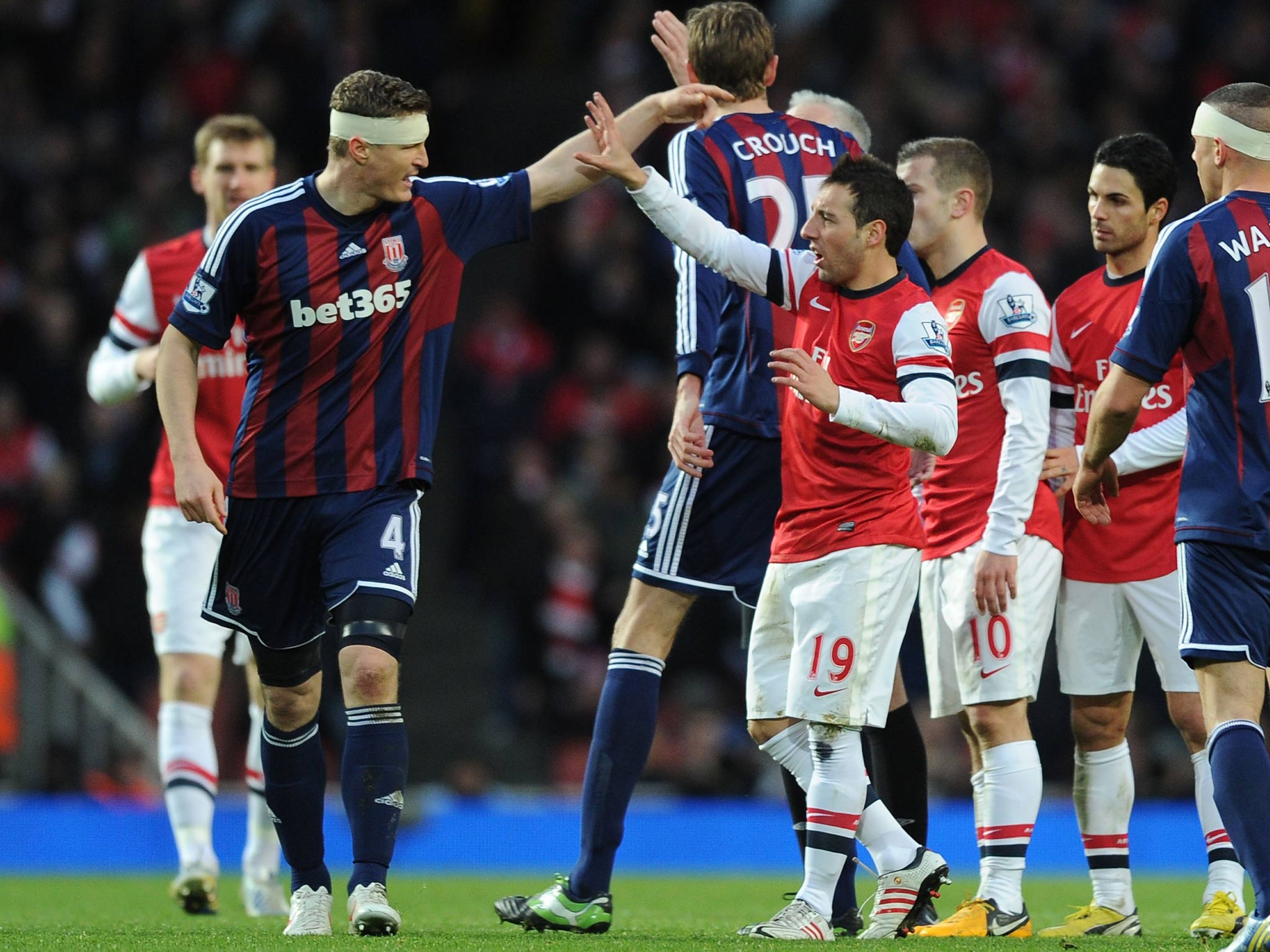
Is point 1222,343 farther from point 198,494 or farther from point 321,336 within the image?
point 198,494

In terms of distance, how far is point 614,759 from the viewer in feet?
18.5

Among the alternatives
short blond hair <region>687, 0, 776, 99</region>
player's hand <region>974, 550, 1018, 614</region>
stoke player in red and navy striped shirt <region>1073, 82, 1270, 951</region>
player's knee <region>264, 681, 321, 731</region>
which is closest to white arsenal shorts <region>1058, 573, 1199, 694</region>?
player's hand <region>974, 550, 1018, 614</region>

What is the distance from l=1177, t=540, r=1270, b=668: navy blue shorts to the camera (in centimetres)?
467

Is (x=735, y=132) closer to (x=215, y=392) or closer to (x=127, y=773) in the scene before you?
(x=215, y=392)

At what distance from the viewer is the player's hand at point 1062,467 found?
237 inches

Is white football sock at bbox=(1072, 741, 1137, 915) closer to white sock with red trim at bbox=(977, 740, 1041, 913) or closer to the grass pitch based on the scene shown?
the grass pitch

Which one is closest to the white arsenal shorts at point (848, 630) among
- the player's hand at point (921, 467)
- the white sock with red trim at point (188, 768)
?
the player's hand at point (921, 467)

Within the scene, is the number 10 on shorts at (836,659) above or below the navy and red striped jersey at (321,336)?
below

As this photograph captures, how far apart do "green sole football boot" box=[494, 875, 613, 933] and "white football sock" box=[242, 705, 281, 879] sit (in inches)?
68.8

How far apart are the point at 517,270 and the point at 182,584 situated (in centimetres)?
908

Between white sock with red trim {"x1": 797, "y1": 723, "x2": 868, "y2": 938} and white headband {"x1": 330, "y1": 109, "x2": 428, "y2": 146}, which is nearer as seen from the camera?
white sock with red trim {"x1": 797, "y1": 723, "x2": 868, "y2": 938}

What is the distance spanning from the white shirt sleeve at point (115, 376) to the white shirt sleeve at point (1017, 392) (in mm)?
3230

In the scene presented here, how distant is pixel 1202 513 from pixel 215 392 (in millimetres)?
4038

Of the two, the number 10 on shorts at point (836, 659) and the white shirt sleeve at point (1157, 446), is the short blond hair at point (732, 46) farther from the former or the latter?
the number 10 on shorts at point (836, 659)
